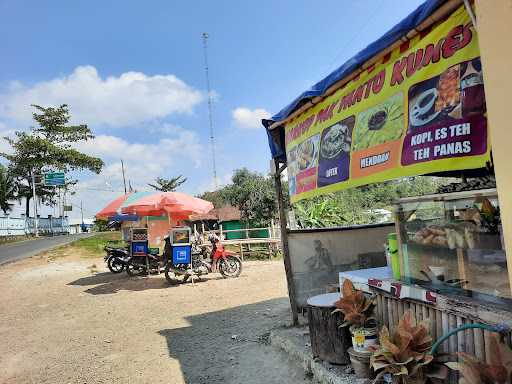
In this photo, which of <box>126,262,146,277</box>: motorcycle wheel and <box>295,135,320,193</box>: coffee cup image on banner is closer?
<box>295,135,320,193</box>: coffee cup image on banner

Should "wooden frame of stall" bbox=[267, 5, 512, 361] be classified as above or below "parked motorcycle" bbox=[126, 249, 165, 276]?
above

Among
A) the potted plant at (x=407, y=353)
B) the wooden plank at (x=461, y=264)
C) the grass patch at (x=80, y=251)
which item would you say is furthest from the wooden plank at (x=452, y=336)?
the grass patch at (x=80, y=251)

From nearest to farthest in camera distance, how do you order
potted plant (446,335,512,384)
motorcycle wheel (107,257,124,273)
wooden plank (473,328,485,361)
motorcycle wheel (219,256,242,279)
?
1. potted plant (446,335,512,384)
2. wooden plank (473,328,485,361)
3. motorcycle wheel (219,256,242,279)
4. motorcycle wheel (107,257,124,273)

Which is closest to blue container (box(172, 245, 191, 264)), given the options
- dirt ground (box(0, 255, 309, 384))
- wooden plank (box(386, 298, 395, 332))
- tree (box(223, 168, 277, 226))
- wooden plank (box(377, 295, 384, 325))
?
dirt ground (box(0, 255, 309, 384))

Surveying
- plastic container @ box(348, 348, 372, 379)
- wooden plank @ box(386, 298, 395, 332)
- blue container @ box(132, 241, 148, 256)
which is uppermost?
blue container @ box(132, 241, 148, 256)

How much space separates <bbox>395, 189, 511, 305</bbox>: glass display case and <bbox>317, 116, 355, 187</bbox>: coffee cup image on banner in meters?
0.62

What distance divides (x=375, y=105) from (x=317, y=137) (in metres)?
1.02

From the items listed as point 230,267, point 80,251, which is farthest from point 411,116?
point 80,251

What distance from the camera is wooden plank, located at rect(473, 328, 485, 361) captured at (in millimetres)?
2338

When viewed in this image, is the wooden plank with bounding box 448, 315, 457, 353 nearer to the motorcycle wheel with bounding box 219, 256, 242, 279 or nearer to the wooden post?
the wooden post

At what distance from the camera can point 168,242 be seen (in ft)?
34.0

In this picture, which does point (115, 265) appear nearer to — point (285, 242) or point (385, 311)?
point (285, 242)

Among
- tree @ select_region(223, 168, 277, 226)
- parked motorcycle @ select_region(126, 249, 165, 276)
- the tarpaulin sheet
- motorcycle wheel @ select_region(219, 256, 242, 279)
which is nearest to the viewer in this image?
the tarpaulin sheet

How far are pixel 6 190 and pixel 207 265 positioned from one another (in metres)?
37.7
